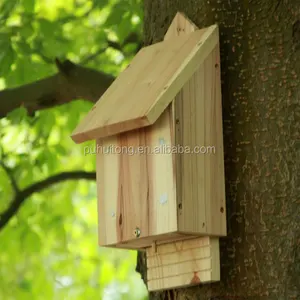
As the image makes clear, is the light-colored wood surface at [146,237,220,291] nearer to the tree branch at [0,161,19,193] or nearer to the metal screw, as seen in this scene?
the metal screw

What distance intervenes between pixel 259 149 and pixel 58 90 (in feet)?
4.97

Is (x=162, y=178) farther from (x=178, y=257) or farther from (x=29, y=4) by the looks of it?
(x=29, y=4)

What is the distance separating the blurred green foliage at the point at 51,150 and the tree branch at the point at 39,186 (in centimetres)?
25

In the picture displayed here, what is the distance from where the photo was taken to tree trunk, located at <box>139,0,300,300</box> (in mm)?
1890

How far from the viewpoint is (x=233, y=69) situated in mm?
2020

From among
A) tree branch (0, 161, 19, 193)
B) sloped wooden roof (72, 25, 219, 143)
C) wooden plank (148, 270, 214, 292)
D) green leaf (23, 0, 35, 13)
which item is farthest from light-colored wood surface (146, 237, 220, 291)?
green leaf (23, 0, 35, 13)

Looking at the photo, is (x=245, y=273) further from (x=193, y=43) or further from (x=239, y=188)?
(x=193, y=43)

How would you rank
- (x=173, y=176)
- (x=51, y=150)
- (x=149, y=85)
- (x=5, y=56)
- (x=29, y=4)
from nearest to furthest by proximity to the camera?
1. (x=173, y=176)
2. (x=149, y=85)
3. (x=5, y=56)
4. (x=29, y=4)
5. (x=51, y=150)

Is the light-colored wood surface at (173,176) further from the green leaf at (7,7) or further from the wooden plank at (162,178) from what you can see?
the green leaf at (7,7)

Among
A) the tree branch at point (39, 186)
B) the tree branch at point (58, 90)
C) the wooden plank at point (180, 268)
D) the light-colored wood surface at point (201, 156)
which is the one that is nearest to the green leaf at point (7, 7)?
the tree branch at point (58, 90)

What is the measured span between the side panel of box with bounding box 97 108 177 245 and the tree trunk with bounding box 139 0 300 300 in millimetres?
172

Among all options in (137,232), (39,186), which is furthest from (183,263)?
(39,186)

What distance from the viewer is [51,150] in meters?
3.97

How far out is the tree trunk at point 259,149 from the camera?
1890mm
